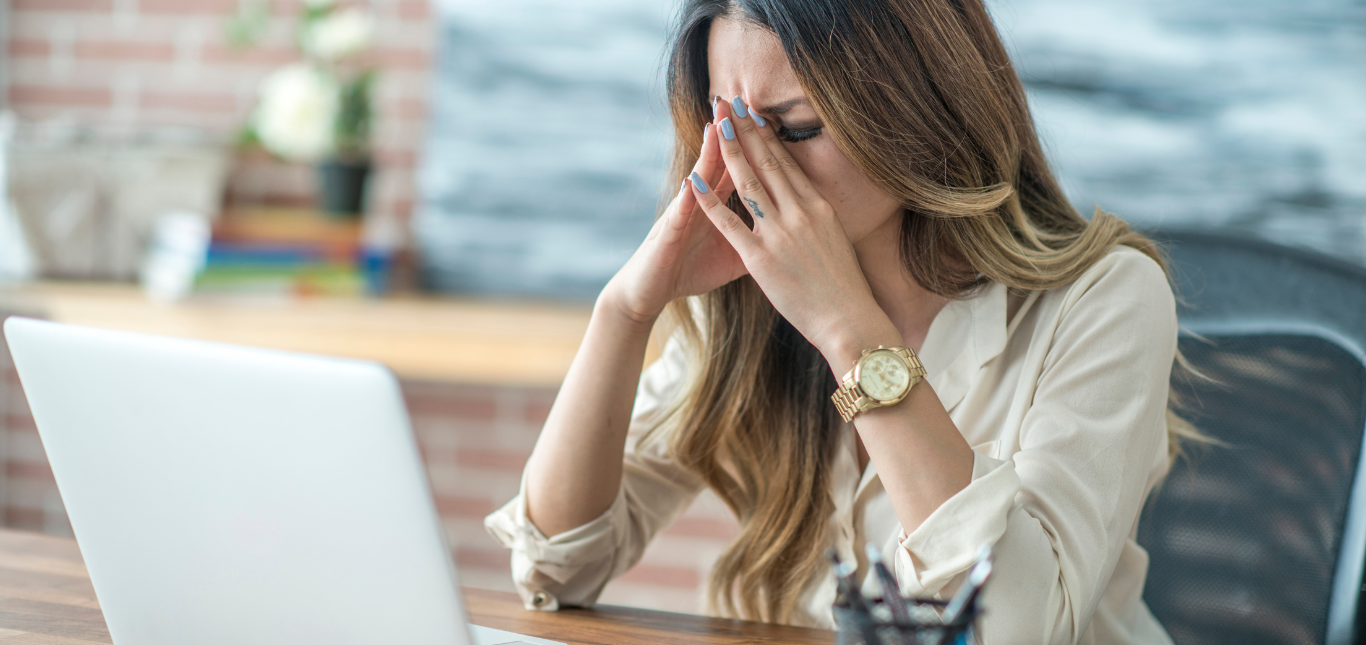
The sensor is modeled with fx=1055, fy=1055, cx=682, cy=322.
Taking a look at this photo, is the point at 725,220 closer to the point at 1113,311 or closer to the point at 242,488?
the point at 1113,311

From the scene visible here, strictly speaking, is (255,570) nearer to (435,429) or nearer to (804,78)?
(804,78)

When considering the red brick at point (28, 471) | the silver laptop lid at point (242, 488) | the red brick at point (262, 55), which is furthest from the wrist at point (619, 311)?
the red brick at point (28, 471)

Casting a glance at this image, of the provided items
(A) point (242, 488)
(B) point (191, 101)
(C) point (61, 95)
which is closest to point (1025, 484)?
(A) point (242, 488)

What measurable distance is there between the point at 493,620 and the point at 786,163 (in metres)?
0.49

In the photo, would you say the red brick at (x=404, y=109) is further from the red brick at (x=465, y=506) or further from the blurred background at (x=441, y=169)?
the red brick at (x=465, y=506)

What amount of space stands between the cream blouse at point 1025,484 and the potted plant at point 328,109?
4.21ft

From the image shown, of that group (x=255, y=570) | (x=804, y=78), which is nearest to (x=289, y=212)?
(x=804, y=78)

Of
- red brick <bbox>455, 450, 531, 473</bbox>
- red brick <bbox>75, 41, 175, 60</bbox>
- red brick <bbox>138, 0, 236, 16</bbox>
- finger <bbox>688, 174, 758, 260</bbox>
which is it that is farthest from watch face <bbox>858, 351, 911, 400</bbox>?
red brick <bbox>75, 41, 175, 60</bbox>

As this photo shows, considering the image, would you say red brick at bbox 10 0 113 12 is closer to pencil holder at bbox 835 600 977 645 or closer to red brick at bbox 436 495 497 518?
red brick at bbox 436 495 497 518

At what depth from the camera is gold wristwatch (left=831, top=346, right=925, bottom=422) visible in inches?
33.8

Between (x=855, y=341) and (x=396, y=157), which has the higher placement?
(x=855, y=341)

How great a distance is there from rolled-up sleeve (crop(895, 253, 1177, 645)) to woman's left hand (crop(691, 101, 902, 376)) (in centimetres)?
16

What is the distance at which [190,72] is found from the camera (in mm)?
2461

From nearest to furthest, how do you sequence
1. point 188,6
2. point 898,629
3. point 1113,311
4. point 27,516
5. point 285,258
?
point 898,629 < point 1113,311 < point 285,258 < point 188,6 < point 27,516
